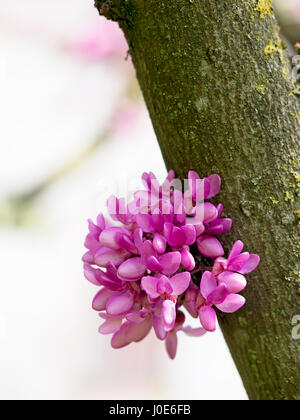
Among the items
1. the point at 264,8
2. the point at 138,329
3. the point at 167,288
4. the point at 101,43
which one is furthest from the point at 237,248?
the point at 101,43

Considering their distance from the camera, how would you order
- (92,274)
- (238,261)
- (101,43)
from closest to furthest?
(238,261)
(92,274)
(101,43)

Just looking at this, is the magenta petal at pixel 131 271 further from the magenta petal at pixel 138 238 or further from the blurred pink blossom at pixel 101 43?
the blurred pink blossom at pixel 101 43

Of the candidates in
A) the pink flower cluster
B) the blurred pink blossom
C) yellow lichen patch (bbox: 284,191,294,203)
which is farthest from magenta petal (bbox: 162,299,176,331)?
the blurred pink blossom

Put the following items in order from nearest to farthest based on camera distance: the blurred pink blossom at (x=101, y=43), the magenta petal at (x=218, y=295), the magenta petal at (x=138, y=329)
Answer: the magenta petal at (x=218, y=295) < the magenta petal at (x=138, y=329) < the blurred pink blossom at (x=101, y=43)

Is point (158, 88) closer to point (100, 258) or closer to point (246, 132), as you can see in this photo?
point (246, 132)

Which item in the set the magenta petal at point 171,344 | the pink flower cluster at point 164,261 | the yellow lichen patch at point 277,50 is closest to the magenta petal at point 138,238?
the pink flower cluster at point 164,261

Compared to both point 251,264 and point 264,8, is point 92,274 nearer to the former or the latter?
point 251,264

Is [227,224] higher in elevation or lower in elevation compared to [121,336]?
→ higher
